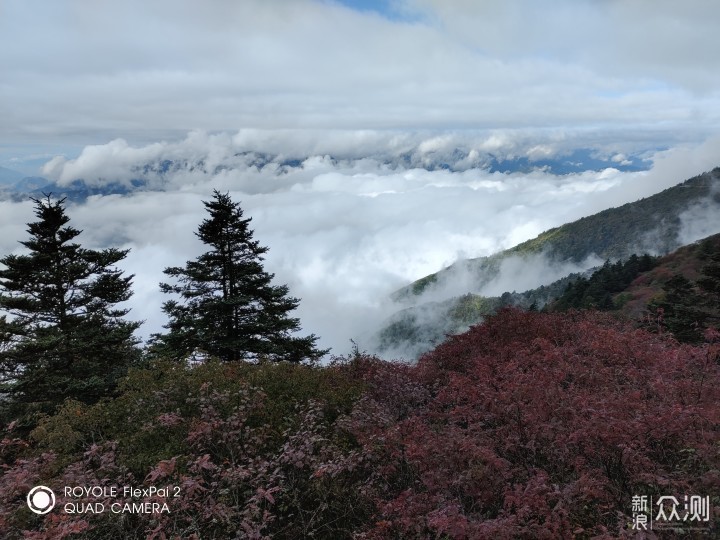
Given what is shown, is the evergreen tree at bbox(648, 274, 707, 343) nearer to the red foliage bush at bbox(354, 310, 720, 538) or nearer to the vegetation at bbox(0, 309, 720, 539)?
the vegetation at bbox(0, 309, 720, 539)

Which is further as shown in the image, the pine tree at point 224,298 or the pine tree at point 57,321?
the pine tree at point 224,298

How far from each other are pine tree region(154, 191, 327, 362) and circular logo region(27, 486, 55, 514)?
15064 millimetres

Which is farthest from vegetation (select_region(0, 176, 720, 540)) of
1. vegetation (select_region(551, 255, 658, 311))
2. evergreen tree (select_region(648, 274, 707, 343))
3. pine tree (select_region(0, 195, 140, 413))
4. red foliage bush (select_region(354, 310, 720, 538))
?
vegetation (select_region(551, 255, 658, 311))

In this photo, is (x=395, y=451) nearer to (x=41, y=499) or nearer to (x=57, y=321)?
(x=41, y=499)

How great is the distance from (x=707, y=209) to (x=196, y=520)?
239m

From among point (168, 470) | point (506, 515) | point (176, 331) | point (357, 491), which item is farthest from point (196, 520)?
point (176, 331)

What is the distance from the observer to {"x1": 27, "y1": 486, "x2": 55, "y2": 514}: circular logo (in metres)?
7.18

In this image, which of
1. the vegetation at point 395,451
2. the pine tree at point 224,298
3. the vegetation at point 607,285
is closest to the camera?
the vegetation at point 395,451

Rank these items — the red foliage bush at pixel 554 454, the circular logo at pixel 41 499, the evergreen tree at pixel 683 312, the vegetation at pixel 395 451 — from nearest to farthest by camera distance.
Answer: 1. the red foliage bush at pixel 554 454
2. the vegetation at pixel 395 451
3. the circular logo at pixel 41 499
4. the evergreen tree at pixel 683 312

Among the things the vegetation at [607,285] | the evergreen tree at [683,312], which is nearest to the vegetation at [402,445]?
the evergreen tree at [683,312]

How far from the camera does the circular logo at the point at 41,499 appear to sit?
23.6ft

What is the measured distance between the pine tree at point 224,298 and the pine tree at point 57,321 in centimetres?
283

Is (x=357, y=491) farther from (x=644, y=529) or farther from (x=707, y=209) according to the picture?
(x=707, y=209)

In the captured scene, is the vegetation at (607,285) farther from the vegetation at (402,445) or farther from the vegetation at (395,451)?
the vegetation at (395,451)
